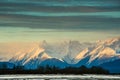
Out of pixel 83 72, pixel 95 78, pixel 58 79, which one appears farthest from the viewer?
pixel 83 72

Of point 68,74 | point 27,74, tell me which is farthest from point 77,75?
point 27,74

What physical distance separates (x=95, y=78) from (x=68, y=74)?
24.6 ft

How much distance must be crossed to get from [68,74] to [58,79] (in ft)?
39.8

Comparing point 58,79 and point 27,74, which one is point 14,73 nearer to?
point 27,74

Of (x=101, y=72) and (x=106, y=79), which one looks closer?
(x=106, y=79)

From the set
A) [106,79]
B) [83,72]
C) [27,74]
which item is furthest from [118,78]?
[27,74]

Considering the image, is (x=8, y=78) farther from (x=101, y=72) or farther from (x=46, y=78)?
(x=101, y=72)

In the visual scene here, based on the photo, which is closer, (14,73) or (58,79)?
(58,79)

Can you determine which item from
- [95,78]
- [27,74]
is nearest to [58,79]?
[95,78]

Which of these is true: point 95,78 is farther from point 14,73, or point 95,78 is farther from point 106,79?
point 14,73

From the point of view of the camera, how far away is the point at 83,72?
10831 centimetres

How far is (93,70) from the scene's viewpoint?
112 m

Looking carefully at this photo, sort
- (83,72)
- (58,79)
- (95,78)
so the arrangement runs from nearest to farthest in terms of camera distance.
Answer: (58,79) < (95,78) < (83,72)

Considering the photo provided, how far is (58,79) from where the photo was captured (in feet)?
310
